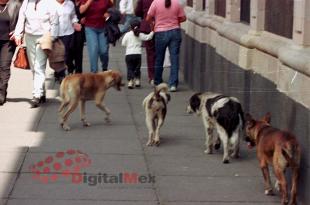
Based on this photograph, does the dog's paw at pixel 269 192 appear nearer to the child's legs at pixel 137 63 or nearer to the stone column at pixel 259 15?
the stone column at pixel 259 15

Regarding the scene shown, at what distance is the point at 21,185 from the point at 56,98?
619cm

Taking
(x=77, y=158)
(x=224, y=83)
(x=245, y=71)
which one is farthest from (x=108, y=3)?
(x=77, y=158)

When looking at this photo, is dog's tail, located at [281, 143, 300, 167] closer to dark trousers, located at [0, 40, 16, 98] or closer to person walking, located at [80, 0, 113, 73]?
dark trousers, located at [0, 40, 16, 98]

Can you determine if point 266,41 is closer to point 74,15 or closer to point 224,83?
point 224,83

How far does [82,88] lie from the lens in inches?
455

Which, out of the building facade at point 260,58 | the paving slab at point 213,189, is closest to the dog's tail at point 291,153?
the building facade at point 260,58

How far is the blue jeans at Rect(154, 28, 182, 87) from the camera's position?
15.0m

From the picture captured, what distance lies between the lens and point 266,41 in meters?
9.88

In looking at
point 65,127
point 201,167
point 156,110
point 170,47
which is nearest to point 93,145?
A: point 156,110

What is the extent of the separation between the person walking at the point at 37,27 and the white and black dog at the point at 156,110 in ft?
10.6

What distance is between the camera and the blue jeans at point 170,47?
15.0 metres

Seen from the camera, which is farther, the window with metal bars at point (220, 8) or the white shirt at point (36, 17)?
the window with metal bars at point (220, 8)

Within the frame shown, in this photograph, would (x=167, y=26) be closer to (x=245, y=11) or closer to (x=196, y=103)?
(x=245, y=11)

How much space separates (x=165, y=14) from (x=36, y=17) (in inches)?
109
